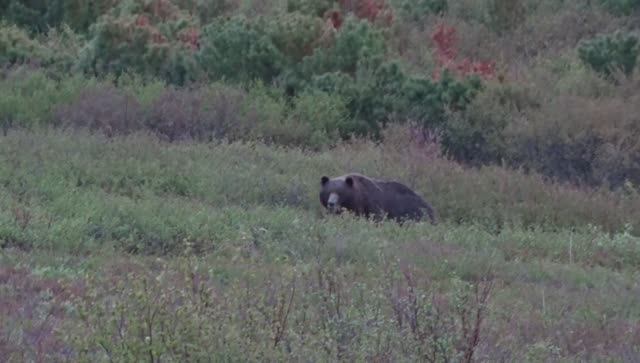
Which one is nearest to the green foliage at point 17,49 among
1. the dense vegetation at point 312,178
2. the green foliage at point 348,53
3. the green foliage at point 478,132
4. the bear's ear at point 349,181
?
the dense vegetation at point 312,178

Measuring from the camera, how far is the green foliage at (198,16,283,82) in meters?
25.9

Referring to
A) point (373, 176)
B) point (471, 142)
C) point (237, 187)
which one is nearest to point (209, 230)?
point (237, 187)

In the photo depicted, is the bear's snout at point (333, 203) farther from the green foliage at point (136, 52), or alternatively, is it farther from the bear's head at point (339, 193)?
the green foliage at point (136, 52)

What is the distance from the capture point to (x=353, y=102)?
2491 centimetres

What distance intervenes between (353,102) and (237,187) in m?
8.08

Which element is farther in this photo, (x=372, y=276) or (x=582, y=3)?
(x=582, y=3)

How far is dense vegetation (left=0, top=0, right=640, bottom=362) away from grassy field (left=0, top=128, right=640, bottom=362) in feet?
0.10

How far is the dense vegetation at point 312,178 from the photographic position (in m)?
7.22

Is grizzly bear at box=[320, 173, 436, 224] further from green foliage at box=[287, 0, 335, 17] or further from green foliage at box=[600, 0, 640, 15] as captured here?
green foliage at box=[600, 0, 640, 15]

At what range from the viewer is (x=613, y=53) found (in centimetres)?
2733

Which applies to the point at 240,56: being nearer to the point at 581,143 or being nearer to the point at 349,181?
the point at 581,143

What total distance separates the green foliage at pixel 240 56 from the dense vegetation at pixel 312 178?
5cm

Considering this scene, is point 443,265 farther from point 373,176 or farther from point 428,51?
point 428,51

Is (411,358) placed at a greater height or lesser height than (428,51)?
greater
